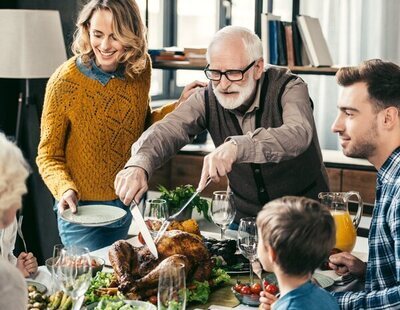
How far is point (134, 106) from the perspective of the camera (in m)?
3.27

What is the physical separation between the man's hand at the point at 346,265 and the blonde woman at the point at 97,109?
3.33ft

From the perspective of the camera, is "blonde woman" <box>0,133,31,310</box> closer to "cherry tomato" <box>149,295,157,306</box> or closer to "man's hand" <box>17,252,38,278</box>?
"cherry tomato" <box>149,295,157,306</box>

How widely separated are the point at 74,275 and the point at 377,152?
0.94 meters

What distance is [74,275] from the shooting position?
2.04 m

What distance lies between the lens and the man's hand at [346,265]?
8.04 ft

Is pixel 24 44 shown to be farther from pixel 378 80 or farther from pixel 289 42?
pixel 378 80

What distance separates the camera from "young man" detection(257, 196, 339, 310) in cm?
178

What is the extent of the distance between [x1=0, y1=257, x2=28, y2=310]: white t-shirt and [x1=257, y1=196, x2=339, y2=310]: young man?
55 centimetres

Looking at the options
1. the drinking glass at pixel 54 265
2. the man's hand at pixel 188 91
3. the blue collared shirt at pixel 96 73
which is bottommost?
the drinking glass at pixel 54 265

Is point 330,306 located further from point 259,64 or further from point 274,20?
point 274,20

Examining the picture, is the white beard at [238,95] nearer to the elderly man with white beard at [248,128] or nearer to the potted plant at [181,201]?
the elderly man with white beard at [248,128]

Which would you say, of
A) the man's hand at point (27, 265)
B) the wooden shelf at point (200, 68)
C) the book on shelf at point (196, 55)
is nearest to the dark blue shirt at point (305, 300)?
the man's hand at point (27, 265)

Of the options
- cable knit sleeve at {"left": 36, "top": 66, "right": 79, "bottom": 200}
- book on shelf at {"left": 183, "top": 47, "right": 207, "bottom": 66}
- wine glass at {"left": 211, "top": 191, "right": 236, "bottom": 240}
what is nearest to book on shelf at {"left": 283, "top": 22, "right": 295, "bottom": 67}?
book on shelf at {"left": 183, "top": 47, "right": 207, "bottom": 66}

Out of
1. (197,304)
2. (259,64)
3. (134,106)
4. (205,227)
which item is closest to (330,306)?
(197,304)
